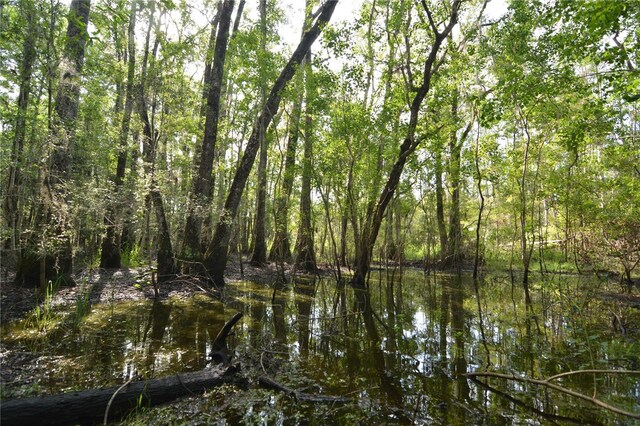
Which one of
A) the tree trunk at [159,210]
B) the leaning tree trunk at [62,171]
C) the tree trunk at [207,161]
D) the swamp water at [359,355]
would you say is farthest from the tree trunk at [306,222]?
the leaning tree trunk at [62,171]

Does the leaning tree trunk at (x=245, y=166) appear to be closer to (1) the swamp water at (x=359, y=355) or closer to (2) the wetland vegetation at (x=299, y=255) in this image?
(2) the wetland vegetation at (x=299, y=255)

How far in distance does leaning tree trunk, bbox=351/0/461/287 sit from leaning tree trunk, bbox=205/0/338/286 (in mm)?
3598

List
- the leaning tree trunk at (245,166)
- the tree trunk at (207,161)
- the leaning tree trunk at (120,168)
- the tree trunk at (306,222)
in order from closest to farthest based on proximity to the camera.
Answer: the tree trunk at (207,161) → the leaning tree trunk at (245,166) → the leaning tree trunk at (120,168) → the tree trunk at (306,222)

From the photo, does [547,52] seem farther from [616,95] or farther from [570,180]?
[570,180]

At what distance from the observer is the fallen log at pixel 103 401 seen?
2.94 m

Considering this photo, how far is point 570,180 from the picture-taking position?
46.6 feet

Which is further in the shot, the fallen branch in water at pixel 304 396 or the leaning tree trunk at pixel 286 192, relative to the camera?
the leaning tree trunk at pixel 286 192

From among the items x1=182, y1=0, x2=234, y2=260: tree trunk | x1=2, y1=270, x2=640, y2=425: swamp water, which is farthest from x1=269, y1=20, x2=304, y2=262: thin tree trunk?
x1=2, y1=270, x2=640, y2=425: swamp water

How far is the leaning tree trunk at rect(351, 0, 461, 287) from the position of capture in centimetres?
996

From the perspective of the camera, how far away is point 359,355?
551 cm

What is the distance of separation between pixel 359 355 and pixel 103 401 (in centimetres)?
345

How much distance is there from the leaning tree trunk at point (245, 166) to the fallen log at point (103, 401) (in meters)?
6.54

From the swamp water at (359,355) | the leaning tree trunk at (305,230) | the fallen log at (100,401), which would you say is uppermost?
the leaning tree trunk at (305,230)

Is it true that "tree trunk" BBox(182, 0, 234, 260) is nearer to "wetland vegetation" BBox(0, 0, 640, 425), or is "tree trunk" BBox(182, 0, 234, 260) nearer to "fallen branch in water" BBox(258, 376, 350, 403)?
"wetland vegetation" BBox(0, 0, 640, 425)
